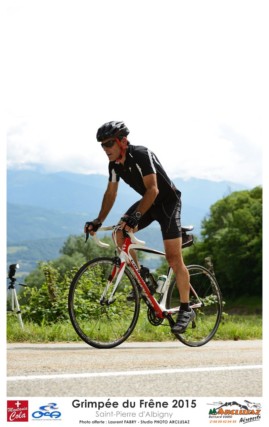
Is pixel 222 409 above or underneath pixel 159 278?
underneath

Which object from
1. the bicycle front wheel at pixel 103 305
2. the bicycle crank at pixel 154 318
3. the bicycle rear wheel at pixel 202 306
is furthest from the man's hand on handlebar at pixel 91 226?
the bicycle rear wheel at pixel 202 306

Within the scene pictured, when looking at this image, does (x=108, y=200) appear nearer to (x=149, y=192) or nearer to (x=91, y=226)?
(x=91, y=226)

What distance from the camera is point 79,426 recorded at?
518 cm

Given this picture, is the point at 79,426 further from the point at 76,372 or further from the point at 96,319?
the point at 96,319

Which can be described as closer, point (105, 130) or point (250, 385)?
point (250, 385)

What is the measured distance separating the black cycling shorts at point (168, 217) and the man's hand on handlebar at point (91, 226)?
422 mm

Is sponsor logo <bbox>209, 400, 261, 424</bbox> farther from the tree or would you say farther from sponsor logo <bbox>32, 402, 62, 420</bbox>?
the tree

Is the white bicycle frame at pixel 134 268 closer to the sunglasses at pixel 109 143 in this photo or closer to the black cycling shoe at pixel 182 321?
the black cycling shoe at pixel 182 321

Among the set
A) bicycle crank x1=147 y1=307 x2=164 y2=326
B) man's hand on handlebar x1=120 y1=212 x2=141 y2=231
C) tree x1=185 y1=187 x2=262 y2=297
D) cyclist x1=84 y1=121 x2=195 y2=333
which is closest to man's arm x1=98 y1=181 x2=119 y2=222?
cyclist x1=84 y1=121 x2=195 y2=333

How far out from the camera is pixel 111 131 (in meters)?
6.30

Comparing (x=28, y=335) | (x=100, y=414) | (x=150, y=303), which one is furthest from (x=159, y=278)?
(x=100, y=414)

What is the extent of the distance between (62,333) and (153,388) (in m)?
2.62

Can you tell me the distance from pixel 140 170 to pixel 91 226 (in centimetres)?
77

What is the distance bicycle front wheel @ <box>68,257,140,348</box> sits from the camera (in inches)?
262
